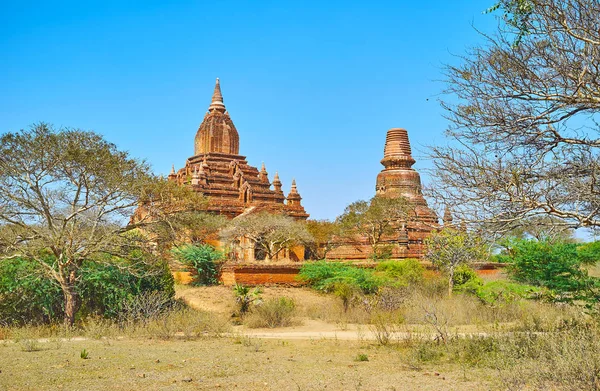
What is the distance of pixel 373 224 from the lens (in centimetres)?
2669

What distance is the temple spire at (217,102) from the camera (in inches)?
1336

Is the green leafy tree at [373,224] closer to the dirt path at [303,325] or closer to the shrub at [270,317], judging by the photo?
the dirt path at [303,325]

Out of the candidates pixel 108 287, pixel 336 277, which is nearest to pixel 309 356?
pixel 108 287

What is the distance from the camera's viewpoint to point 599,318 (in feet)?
30.7

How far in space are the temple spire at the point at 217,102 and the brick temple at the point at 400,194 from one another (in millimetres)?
9741

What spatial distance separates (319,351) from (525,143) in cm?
461

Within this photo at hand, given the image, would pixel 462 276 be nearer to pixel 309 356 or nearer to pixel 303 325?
pixel 303 325

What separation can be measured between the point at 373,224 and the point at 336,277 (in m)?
8.85

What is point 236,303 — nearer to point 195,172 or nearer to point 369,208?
point 369,208

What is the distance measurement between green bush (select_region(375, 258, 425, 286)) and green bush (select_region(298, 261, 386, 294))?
0.57 meters

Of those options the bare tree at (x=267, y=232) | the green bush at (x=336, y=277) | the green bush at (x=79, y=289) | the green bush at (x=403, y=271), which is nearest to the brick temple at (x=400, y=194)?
the bare tree at (x=267, y=232)

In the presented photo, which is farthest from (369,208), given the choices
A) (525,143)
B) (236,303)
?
(525,143)

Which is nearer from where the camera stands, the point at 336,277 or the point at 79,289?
the point at 79,289

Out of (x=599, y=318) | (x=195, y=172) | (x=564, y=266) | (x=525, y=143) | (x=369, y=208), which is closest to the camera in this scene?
(x=525, y=143)
